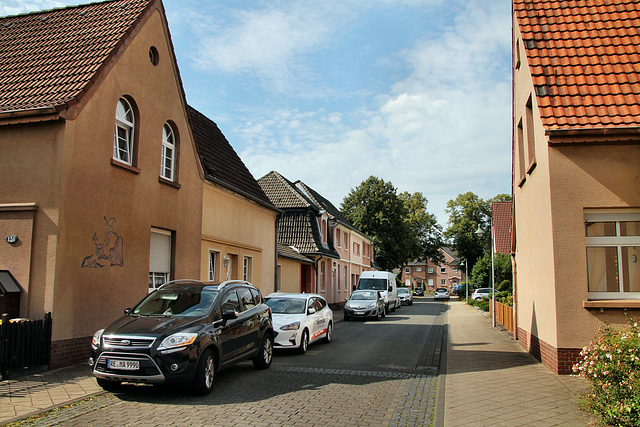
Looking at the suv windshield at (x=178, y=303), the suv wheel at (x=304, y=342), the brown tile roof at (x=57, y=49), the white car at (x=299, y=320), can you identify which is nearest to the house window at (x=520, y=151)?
the white car at (x=299, y=320)

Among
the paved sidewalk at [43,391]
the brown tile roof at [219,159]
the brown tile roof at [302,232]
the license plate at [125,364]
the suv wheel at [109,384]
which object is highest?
the brown tile roof at [219,159]

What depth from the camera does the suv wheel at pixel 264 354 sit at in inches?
395

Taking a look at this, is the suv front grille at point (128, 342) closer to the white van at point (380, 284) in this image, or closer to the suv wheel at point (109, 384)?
the suv wheel at point (109, 384)

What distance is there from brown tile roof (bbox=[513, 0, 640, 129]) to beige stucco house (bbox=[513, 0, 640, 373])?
0.07 feet

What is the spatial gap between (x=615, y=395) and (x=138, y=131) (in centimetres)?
1101

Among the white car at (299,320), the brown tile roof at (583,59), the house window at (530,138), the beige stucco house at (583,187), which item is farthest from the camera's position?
the white car at (299,320)

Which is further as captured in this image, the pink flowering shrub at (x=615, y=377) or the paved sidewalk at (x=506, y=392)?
the paved sidewalk at (x=506, y=392)

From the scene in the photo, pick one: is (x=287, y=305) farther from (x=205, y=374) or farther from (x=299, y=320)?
(x=205, y=374)

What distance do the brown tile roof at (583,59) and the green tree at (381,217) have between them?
41.4 m

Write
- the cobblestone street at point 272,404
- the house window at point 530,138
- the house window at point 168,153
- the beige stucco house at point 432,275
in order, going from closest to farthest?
the cobblestone street at point 272,404, the house window at point 530,138, the house window at point 168,153, the beige stucco house at point 432,275

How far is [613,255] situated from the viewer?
31.3 feet

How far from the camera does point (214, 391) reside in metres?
8.09

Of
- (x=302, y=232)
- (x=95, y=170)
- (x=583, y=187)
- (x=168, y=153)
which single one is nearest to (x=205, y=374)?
(x=95, y=170)

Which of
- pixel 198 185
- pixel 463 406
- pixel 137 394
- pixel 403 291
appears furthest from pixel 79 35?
pixel 403 291
